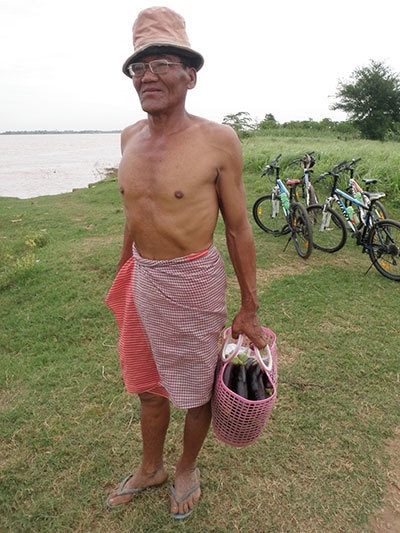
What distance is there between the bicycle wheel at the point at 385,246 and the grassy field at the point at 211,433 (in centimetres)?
19

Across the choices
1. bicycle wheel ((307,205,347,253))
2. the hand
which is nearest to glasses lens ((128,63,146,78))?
the hand

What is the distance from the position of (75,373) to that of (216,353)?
1710 millimetres

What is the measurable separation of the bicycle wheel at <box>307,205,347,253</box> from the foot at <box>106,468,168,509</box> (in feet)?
14.5

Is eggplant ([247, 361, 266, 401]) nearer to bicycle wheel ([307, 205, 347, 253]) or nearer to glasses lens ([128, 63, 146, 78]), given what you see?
glasses lens ([128, 63, 146, 78])

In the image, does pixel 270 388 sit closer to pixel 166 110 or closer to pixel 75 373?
→ pixel 166 110

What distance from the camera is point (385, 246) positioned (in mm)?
5031

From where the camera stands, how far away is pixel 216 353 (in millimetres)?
1914

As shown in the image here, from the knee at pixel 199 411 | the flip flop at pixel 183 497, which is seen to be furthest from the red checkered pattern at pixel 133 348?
the flip flop at pixel 183 497

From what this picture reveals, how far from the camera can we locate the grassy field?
2.08 meters

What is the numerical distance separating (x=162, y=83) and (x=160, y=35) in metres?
0.17

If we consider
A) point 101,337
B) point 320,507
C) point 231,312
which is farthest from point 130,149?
point 231,312

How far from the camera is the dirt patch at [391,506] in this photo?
6.60 feet

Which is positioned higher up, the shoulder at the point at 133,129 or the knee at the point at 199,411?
the shoulder at the point at 133,129

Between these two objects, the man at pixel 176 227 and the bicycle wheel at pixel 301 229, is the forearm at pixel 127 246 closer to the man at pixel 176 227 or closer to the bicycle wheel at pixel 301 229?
the man at pixel 176 227
